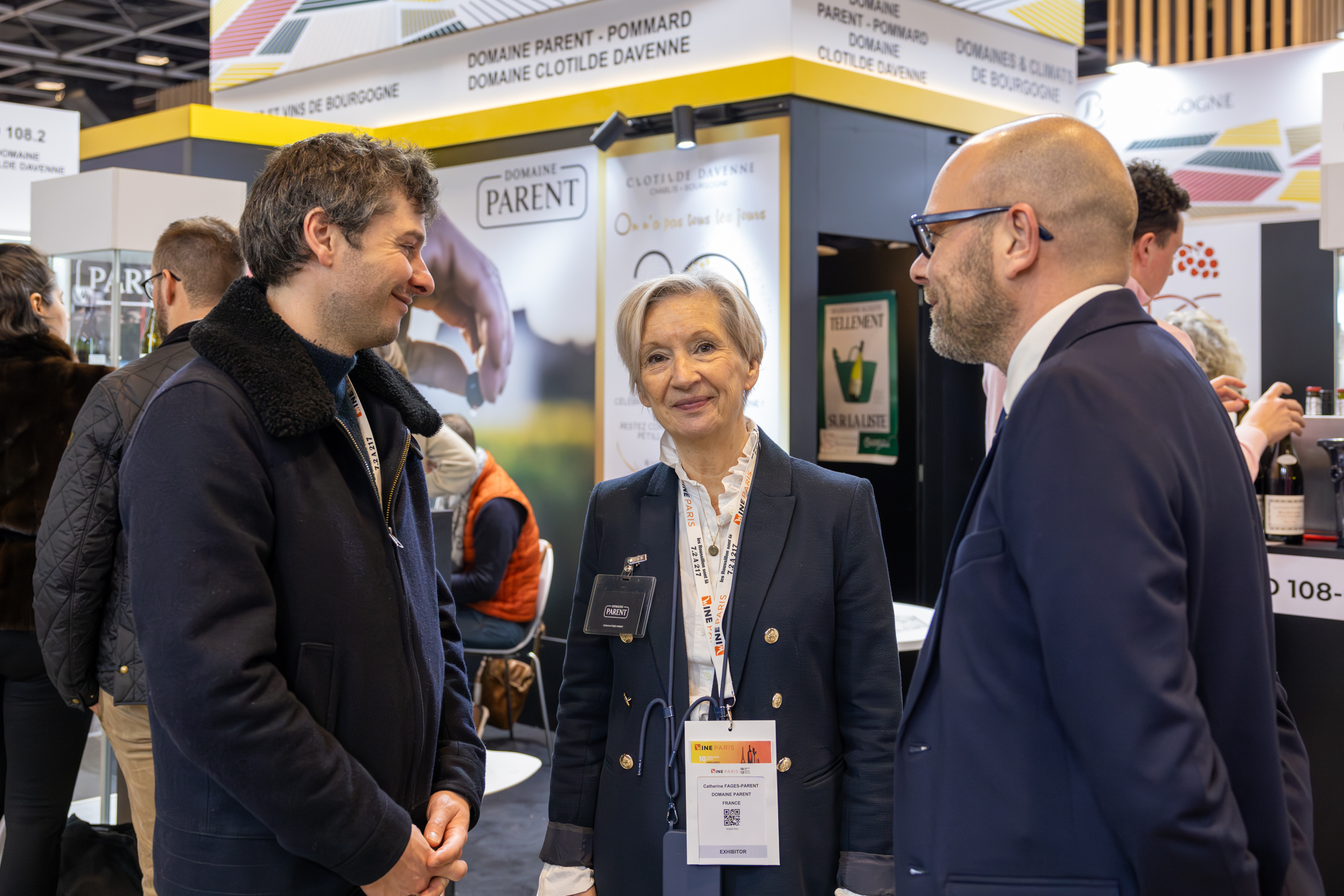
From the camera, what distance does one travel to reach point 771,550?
1775 millimetres

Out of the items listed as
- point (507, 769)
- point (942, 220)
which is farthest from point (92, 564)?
point (507, 769)

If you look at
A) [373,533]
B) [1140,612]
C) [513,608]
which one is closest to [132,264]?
[513,608]

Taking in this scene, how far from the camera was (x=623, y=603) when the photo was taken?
1795mm

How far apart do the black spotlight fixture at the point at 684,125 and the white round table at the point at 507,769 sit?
284 cm

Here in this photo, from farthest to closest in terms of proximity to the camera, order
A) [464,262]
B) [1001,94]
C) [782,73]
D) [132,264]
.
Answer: [464,262], [1001,94], [782,73], [132,264]

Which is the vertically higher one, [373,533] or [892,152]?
[892,152]

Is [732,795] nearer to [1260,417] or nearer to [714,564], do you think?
[714,564]

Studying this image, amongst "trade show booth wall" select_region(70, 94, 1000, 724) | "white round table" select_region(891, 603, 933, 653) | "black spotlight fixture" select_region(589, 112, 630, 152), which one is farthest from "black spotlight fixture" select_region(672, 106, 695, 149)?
"white round table" select_region(891, 603, 933, 653)

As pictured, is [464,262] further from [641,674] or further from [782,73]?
[641,674]

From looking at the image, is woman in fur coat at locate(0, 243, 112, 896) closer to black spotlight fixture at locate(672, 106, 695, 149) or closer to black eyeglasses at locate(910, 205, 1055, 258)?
black eyeglasses at locate(910, 205, 1055, 258)

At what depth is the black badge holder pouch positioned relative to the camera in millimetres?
1772

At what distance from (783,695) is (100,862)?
71.3 inches

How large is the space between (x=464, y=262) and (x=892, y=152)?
2366 mm

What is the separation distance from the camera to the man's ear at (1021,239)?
128 centimetres
